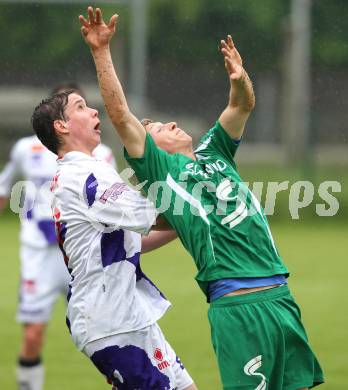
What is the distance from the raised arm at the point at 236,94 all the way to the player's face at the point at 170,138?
0.19 metres

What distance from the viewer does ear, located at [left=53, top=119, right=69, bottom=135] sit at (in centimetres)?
468

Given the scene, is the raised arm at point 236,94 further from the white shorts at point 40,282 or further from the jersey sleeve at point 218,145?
the white shorts at point 40,282

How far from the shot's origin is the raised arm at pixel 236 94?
181 inches

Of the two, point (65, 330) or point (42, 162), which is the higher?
point (42, 162)

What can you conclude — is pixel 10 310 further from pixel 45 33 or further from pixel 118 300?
pixel 45 33

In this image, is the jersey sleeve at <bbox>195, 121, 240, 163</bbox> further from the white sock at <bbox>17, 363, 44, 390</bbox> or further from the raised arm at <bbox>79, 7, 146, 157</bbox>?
the white sock at <bbox>17, 363, 44, 390</bbox>

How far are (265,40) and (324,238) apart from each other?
3.80 m

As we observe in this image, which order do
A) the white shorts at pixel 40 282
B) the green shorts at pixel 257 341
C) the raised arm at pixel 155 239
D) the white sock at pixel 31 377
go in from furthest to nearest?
the white shorts at pixel 40 282
the white sock at pixel 31 377
the raised arm at pixel 155 239
the green shorts at pixel 257 341

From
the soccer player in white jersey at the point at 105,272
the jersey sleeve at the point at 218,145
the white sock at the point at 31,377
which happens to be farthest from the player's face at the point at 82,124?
the white sock at the point at 31,377

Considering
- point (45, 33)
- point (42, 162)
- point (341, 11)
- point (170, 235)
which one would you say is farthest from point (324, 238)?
point (170, 235)

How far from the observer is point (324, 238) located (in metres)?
15.1

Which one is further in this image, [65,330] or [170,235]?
[65,330]

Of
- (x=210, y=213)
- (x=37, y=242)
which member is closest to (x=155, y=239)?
(x=210, y=213)

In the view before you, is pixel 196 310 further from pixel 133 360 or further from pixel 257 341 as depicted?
pixel 257 341
